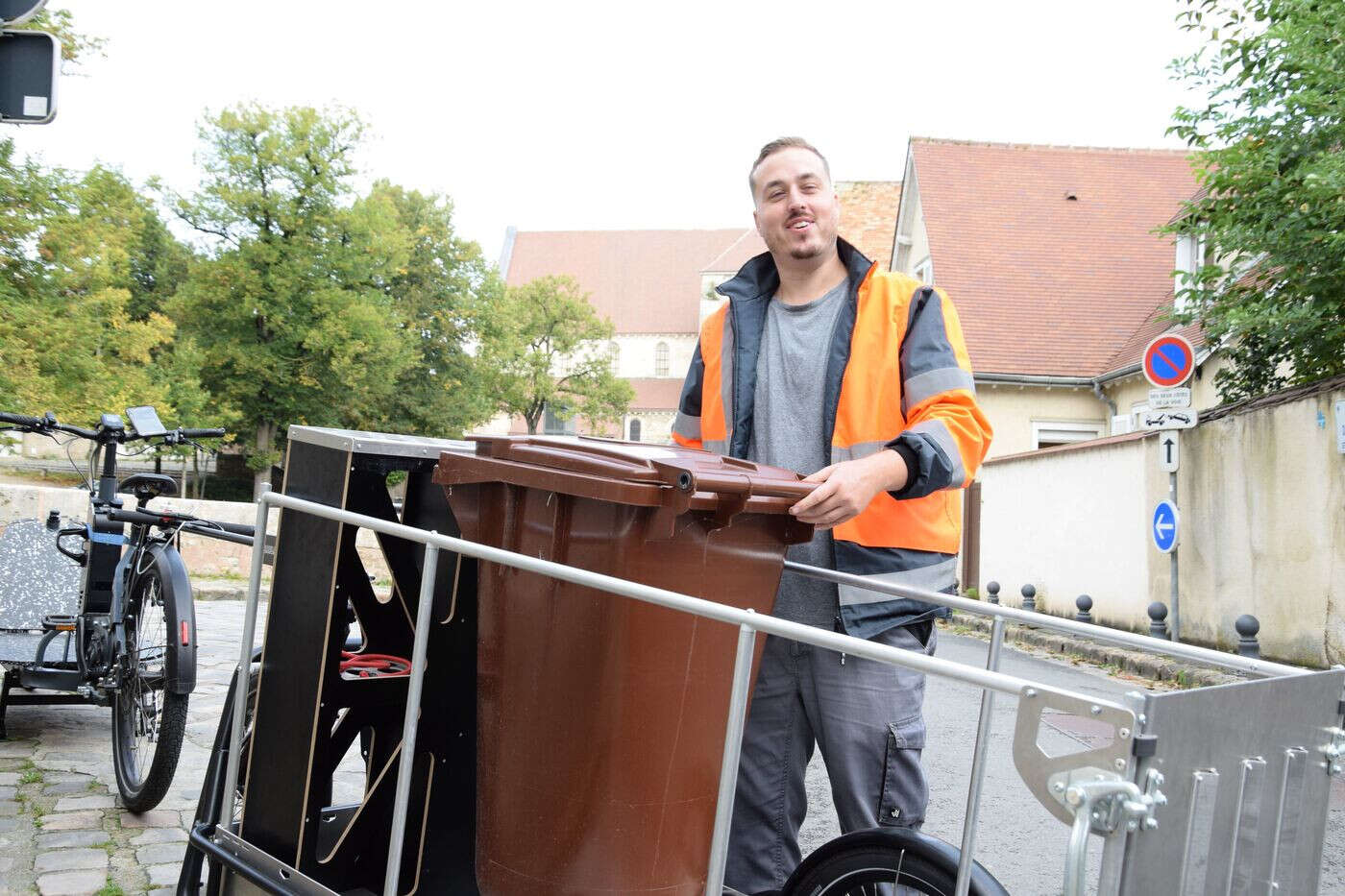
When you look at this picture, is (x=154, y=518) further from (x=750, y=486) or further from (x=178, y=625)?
(x=750, y=486)

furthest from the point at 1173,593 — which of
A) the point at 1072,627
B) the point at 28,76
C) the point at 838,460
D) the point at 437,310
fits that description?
the point at 437,310

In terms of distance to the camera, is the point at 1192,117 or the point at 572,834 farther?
the point at 1192,117

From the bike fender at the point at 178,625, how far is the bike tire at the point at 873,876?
2.75 meters

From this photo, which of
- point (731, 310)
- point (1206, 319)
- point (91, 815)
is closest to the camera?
point (731, 310)

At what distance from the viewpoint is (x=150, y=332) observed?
27453 mm

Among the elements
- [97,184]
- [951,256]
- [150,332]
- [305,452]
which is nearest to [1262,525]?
[305,452]

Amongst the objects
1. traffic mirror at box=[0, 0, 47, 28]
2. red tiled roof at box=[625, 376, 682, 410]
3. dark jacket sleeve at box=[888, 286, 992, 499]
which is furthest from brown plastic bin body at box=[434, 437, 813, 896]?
red tiled roof at box=[625, 376, 682, 410]

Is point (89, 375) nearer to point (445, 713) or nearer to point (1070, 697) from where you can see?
point (445, 713)

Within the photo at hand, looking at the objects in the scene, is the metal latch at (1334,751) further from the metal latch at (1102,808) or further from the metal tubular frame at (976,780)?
the metal latch at (1102,808)

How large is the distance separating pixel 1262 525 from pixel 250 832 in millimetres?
10518

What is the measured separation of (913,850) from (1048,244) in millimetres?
23905

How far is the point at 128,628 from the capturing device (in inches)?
191

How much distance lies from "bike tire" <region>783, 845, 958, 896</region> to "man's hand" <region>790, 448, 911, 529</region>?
2.12 ft

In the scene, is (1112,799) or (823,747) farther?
(823,747)
